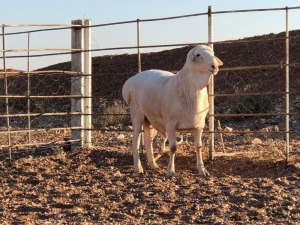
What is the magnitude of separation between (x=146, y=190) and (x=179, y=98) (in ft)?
5.80

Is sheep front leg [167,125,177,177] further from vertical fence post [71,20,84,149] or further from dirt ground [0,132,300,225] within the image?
vertical fence post [71,20,84,149]

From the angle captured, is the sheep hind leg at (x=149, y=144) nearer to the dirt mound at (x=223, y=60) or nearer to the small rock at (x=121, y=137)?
the small rock at (x=121, y=137)

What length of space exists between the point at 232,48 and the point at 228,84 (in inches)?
320

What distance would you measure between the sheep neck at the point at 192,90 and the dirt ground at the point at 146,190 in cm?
100

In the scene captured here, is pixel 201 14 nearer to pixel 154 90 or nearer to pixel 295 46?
pixel 154 90

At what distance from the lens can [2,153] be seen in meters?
11.6

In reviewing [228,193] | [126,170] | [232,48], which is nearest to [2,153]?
[126,170]

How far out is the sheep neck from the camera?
29.9 ft

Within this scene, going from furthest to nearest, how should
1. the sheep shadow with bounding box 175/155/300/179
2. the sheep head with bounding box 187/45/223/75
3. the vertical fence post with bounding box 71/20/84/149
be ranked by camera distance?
the vertical fence post with bounding box 71/20/84/149 → the sheep shadow with bounding box 175/155/300/179 → the sheep head with bounding box 187/45/223/75

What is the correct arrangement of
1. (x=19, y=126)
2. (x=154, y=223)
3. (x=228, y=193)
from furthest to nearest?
(x=19, y=126)
(x=228, y=193)
(x=154, y=223)

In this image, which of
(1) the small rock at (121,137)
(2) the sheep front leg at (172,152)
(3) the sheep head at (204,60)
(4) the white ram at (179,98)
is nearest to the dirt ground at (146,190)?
(2) the sheep front leg at (172,152)

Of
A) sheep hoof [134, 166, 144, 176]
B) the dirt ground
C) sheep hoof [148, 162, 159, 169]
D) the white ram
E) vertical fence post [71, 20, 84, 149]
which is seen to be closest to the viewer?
the dirt ground

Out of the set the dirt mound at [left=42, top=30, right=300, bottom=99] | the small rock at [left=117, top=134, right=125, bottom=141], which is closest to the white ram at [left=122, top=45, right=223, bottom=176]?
the small rock at [left=117, top=134, right=125, bottom=141]

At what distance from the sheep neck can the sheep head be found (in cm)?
13
